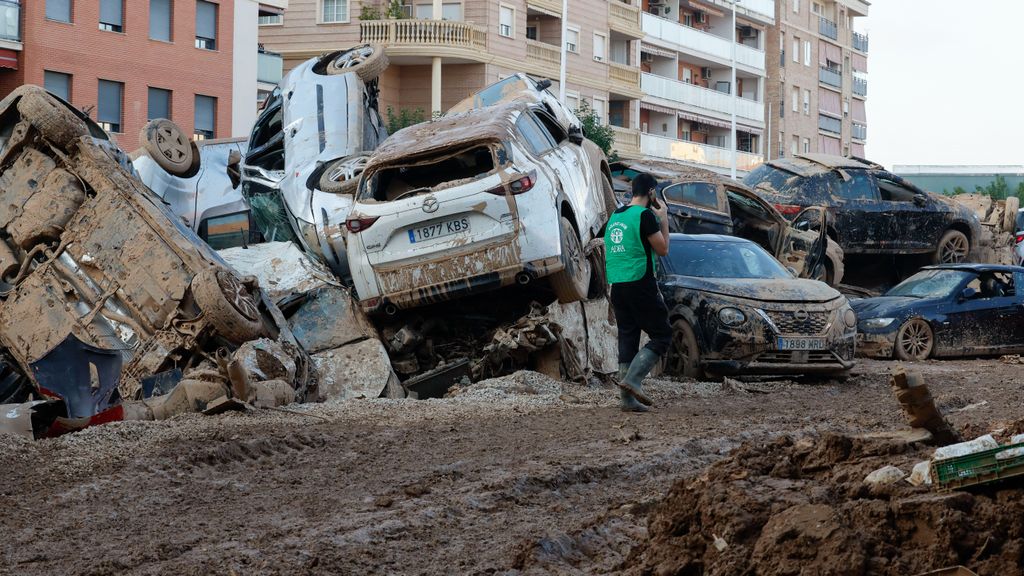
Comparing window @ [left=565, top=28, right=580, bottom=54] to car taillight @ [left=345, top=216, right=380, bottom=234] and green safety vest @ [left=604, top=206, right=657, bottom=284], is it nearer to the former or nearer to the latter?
car taillight @ [left=345, top=216, right=380, bottom=234]

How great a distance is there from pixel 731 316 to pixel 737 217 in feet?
21.9

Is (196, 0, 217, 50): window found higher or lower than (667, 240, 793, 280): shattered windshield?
higher

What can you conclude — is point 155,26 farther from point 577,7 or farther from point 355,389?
point 355,389

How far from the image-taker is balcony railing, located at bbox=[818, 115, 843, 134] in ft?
264

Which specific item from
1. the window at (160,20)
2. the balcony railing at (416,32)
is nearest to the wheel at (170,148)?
the window at (160,20)

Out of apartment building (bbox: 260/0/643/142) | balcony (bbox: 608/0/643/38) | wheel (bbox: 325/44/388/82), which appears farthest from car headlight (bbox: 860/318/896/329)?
balcony (bbox: 608/0/643/38)

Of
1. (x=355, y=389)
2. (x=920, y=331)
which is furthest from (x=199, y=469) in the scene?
(x=920, y=331)

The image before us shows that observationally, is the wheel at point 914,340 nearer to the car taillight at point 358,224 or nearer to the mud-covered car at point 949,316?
the mud-covered car at point 949,316

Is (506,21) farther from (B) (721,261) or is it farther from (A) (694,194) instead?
(B) (721,261)

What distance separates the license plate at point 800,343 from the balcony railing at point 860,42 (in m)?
Result: 77.8

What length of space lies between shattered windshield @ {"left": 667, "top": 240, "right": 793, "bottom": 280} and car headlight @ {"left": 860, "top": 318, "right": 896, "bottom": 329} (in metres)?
2.98

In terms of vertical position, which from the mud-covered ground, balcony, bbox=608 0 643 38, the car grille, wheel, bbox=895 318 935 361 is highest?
balcony, bbox=608 0 643 38

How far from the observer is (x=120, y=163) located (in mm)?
11734

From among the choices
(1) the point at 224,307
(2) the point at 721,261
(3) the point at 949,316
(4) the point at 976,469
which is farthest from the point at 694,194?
(4) the point at 976,469
